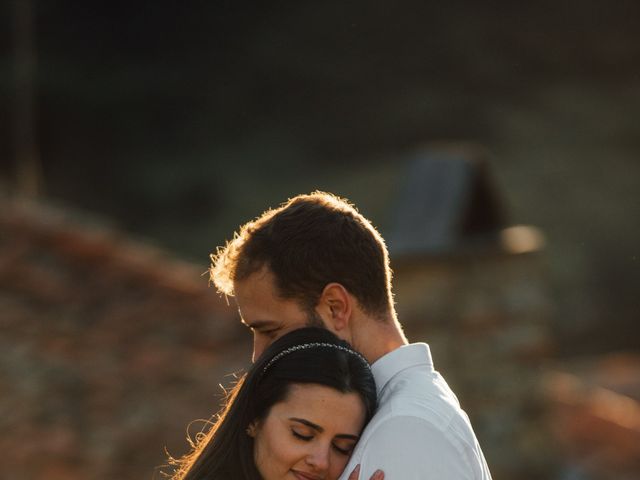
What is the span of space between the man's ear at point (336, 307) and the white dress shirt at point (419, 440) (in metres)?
0.27

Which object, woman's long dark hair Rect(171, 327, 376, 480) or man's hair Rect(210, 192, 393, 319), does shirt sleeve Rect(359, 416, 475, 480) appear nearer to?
woman's long dark hair Rect(171, 327, 376, 480)

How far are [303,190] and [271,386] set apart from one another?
2310 centimetres

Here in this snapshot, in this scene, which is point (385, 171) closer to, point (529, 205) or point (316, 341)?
point (529, 205)

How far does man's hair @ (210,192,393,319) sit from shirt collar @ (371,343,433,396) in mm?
139

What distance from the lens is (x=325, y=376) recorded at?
2756mm

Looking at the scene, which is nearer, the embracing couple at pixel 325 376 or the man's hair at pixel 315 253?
the embracing couple at pixel 325 376

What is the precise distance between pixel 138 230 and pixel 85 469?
1442cm

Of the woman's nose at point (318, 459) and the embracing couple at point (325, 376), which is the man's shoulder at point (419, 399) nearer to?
the embracing couple at point (325, 376)

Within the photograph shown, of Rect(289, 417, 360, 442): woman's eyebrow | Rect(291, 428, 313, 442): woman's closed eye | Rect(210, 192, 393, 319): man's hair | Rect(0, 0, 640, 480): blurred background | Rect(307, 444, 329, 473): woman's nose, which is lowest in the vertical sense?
Rect(0, 0, 640, 480): blurred background

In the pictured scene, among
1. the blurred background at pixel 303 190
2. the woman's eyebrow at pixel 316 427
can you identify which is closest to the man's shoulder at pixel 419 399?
the woman's eyebrow at pixel 316 427

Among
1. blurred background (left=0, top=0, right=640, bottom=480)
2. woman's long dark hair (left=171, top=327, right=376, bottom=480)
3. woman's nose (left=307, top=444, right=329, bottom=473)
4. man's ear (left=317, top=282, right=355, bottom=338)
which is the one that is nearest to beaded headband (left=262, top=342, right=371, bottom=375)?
woman's long dark hair (left=171, top=327, right=376, bottom=480)

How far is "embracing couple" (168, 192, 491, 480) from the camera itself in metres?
2.55

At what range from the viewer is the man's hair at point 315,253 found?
299 centimetres

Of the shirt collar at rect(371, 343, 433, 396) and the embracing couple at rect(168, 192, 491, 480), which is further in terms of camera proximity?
the shirt collar at rect(371, 343, 433, 396)
